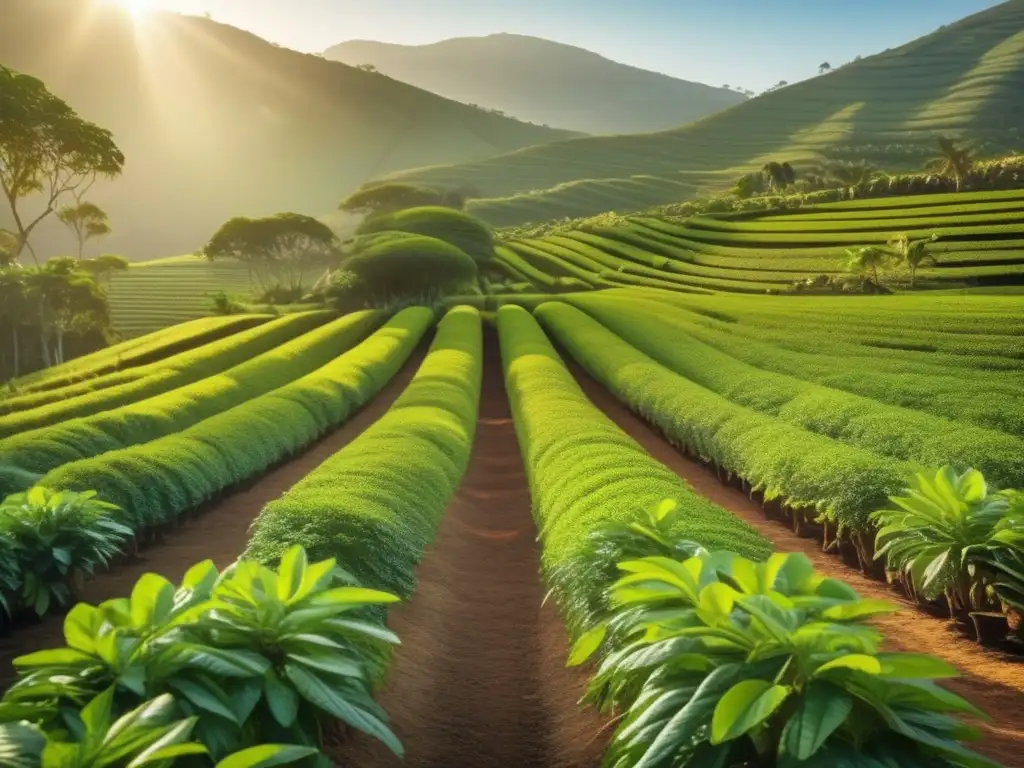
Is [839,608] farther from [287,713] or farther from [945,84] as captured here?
[945,84]

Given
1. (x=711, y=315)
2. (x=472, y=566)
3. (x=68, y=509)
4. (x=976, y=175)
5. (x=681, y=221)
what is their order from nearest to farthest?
(x=68, y=509), (x=472, y=566), (x=711, y=315), (x=976, y=175), (x=681, y=221)

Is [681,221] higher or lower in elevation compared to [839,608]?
higher

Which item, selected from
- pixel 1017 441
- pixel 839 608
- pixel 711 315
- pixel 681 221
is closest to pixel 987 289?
pixel 711 315

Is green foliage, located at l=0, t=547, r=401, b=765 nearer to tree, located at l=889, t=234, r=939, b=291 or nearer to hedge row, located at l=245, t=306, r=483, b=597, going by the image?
hedge row, located at l=245, t=306, r=483, b=597

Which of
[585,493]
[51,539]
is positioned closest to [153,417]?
[51,539]

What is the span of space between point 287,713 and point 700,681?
1875 mm

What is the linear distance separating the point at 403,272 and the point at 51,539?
1525 inches

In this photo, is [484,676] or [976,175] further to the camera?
[976,175]

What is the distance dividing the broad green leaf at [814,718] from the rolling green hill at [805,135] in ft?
378

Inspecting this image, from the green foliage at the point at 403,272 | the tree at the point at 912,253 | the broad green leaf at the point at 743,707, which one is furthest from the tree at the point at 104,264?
the broad green leaf at the point at 743,707

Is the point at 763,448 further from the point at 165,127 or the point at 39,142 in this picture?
the point at 165,127

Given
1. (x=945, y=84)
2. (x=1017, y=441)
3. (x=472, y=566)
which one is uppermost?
(x=945, y=84)

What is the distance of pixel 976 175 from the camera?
49281 millimetres

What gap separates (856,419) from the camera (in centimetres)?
1320
